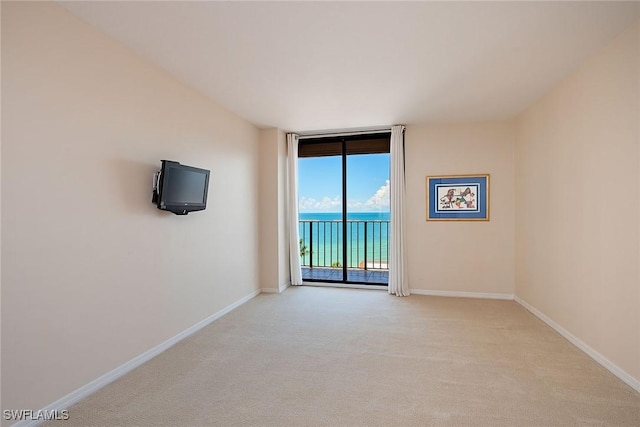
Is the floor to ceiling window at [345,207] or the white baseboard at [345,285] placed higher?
the floor to ceiling window at [345,207]

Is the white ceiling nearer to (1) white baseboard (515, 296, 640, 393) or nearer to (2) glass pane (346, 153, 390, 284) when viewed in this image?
(2) glass pane (346, 153, 390, 284)

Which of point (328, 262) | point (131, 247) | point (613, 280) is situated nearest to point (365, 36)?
point (131, 247)

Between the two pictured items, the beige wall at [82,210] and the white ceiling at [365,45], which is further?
the white ceiling at [365,45]

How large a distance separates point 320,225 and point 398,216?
2054mm

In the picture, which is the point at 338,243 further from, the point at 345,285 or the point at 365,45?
the point at 365,45

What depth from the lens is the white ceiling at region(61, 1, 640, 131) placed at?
1.96m

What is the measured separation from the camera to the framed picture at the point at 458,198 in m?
4.48

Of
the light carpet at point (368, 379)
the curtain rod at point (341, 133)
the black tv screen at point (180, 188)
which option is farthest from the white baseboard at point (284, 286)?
the curtain rod at point (341, 133)

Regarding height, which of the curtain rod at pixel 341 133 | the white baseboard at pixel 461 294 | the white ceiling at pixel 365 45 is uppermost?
the curtain rod at pixel 341 133

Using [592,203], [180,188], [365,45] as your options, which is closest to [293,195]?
[180,188]

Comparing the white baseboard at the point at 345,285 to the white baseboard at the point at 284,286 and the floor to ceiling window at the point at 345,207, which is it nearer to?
the floor to ceiling window at the point at 345,207

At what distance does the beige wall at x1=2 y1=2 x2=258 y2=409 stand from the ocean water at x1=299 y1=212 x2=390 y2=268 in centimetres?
320

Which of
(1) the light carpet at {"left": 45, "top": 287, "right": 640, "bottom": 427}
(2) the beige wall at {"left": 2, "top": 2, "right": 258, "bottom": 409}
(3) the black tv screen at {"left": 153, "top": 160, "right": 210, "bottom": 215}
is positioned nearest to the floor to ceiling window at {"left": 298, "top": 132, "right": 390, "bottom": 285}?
(1) the light carpet at {"left": 45, "top": 287, "right": 640, "bottom": 427}

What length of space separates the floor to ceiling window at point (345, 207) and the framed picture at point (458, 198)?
28.6 inches
